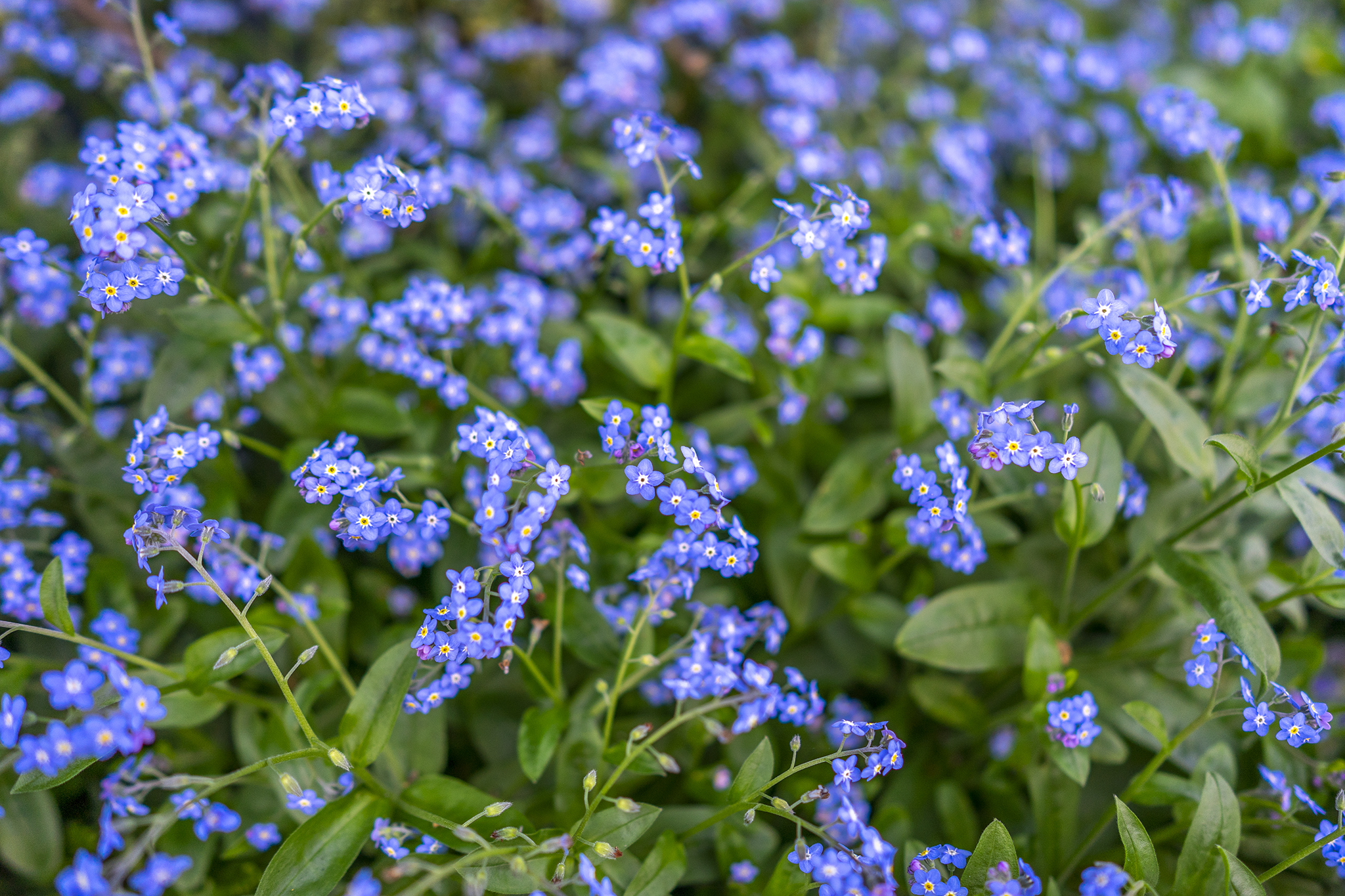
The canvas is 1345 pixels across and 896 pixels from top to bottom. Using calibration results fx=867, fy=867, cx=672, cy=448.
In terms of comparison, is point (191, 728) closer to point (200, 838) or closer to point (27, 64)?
point (200, 838)

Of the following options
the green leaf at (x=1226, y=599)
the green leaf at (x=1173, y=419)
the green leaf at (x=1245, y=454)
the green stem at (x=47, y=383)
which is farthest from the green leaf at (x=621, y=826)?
the green stem at (x=47, y=383)

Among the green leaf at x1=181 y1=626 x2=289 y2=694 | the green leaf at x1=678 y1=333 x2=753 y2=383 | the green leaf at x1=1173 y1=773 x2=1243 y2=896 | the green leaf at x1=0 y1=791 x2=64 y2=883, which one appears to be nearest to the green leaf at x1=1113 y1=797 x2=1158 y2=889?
the green leaf at x1=1173 y1=773 x2=1243 y2=896

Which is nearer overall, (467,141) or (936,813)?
(936,813)

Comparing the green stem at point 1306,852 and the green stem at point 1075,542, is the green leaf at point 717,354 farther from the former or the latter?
the green stem at point 1306,852

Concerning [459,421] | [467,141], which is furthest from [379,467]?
[467,141]

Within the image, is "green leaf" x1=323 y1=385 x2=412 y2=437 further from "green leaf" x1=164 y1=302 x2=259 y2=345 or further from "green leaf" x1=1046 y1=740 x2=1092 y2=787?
"green leaf" x1=1046 y1=740 x2=1092 y2=787

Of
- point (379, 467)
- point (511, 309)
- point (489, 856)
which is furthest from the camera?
point (511, 309)

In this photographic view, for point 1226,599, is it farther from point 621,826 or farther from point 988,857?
point 621,826
